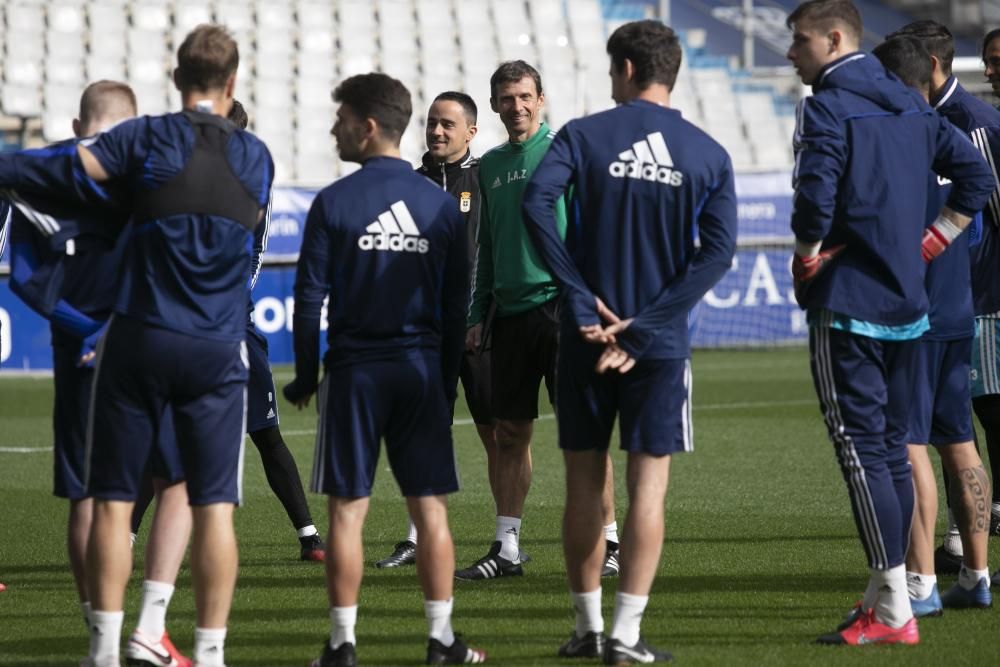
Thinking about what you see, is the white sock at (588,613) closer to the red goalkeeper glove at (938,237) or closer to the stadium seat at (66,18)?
the red goalkeeper glove at (938,237)

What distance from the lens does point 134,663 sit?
4898mm

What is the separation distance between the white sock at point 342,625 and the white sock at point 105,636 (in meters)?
0.66

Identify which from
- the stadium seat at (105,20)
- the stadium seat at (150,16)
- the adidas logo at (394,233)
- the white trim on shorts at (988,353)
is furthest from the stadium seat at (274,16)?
the adidas logo at (394,233)

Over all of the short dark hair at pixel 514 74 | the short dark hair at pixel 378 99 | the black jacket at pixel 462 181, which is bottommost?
the black jacket at pixel 462 181

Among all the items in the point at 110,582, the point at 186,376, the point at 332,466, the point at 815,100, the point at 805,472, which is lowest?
the point at 805,472

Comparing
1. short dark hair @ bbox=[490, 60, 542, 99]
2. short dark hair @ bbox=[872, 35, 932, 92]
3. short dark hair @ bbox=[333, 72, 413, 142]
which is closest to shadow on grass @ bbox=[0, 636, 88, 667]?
short dark hair @ bbox=[333, 72, 413, 142]

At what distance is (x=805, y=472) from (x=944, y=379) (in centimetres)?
409

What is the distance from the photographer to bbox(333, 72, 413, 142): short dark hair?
15.9 ft

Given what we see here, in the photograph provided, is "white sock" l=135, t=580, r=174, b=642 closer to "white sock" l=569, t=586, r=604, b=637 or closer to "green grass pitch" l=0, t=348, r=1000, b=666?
"green grass pitch" l=0, t=348, r=1000, b=666

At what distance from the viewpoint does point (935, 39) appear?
6.00m

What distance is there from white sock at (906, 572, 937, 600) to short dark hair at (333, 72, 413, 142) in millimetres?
2560

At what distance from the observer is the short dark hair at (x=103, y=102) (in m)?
4.93

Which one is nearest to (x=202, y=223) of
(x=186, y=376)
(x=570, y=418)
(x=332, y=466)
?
(x=186, y=376)

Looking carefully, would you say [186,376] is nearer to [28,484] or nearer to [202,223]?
[202,223]
